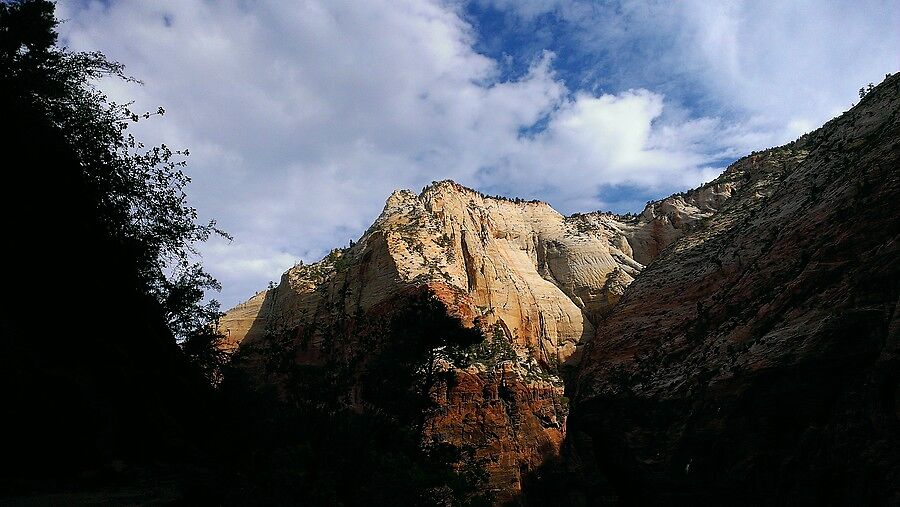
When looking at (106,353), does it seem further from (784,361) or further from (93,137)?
(784,361)

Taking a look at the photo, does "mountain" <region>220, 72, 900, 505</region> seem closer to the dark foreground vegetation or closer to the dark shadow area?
the dark shadow area

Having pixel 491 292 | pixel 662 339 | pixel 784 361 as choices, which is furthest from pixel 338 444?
pixel 491 292

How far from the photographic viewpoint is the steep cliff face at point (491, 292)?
Answer: 4253 centimetres

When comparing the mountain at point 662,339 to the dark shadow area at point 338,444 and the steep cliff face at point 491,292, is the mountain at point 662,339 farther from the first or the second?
the dark shadow area at point 338,444

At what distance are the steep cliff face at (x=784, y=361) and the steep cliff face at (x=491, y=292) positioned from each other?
1043cm

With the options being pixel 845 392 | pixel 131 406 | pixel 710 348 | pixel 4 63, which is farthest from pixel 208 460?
pixel 710 348

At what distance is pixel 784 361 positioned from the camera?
16.7 m

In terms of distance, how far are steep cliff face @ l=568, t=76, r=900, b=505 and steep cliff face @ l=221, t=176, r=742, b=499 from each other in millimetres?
10432

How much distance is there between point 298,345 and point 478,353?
18086 mm

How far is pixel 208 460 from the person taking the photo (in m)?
14.0

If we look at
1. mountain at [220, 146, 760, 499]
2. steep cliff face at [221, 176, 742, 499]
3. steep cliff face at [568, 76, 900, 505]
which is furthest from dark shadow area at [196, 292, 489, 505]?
steep cliff face at [568, 76, 900, 505]

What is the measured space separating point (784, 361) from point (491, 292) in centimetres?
4158

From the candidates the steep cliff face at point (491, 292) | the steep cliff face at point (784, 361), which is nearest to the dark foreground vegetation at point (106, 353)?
the steep cliff face at point (784, 361)

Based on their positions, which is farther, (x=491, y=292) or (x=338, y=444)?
(x=491, y=292)
